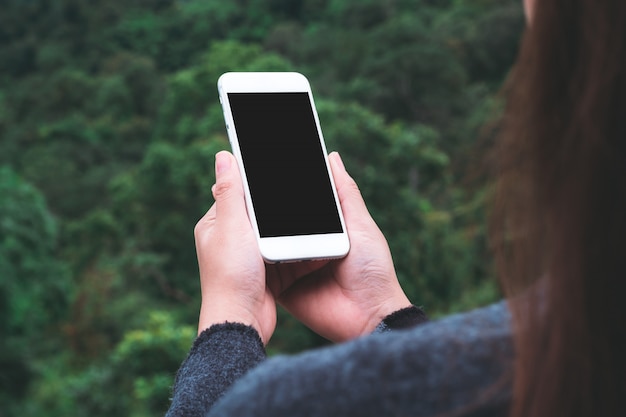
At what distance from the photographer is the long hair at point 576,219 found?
1.17 feet

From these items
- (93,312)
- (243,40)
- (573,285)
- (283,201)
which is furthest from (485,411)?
(243,40)

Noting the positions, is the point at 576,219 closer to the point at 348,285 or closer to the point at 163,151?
the point at 348,285

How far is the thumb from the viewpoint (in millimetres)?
870

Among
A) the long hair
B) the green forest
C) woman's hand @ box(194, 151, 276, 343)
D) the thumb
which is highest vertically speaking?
the long hair

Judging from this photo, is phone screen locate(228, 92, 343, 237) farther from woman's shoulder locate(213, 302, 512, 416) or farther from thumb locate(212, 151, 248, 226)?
woman's shoulder locate(213, 302, 512, 416)

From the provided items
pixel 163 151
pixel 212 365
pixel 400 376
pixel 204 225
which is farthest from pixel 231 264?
pixel 163 151

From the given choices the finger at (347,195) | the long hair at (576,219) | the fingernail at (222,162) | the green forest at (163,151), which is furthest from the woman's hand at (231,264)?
the long hair at (576,219)

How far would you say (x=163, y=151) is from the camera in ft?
31.3

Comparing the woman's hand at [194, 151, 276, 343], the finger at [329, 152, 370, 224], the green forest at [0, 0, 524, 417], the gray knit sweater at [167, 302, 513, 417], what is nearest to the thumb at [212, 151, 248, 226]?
the woman's hand at [194, 151, 276, 343]

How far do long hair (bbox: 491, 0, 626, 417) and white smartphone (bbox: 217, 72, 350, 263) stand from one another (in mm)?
533

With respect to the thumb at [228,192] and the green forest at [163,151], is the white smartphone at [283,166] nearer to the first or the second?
the thumb at [228,192]

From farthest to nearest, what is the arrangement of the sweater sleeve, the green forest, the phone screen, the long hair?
the green forest → the phone screen → the sweater sleeve → the long hair

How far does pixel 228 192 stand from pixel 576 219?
1.86 ft

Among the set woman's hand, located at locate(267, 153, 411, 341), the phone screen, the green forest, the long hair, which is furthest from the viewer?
the green forest
